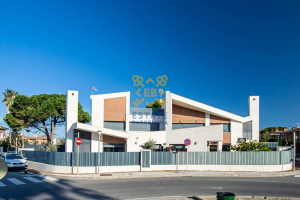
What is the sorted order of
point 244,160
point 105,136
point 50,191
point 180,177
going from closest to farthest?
point 50,191 < point 180,177 < point 244,160 < point 105,136

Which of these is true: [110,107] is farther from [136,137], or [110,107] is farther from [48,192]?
[48,192]

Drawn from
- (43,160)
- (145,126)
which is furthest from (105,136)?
(43,160)

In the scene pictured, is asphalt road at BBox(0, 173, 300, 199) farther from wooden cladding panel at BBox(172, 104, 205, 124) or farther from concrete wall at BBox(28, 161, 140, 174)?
wooden cladding panel at BBox(172, 104, 205, 124)

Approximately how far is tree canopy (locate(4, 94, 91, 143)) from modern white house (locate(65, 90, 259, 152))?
15.9m

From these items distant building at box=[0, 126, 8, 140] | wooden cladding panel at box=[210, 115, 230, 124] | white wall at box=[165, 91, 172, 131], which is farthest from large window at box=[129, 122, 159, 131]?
distant building at box=[0, 126, 8, 140]

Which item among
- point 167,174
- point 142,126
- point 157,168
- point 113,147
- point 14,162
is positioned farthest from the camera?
point 142,126

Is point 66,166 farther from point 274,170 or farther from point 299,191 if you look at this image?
point 274,170

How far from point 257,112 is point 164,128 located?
11.9 meters

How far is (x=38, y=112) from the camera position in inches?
1613

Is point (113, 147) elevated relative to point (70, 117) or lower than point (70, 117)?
lower

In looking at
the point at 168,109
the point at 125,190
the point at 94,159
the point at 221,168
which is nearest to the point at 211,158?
the point at 221,168

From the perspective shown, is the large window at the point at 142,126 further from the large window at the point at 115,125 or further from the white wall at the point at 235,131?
the white wall at the point at 235,131

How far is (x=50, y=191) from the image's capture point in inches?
509

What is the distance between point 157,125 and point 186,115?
150 inches
